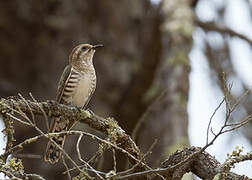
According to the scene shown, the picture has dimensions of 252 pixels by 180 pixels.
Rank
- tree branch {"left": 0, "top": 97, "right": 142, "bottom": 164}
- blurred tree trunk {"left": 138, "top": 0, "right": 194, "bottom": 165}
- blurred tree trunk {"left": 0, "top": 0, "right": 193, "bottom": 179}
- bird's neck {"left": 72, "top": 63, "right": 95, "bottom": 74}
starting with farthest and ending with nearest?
blurred tree trunk {"left": 0, "top": 0, "right": 193, "bottom": 179}, blurred tree trunk {"left": 138, "top": 0, "right": 194, "bottom": 165}, bird's neck {"left": 72, "top": 63, "right": 95, "bottom": 74}, tree branch {"left": 0, "top": 97, "right": 142, "bottom": 164}

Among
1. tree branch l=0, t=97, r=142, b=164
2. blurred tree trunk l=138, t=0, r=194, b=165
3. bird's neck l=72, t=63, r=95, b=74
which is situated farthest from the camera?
blurred tree trunk l=138, t=0, r=194, b=165

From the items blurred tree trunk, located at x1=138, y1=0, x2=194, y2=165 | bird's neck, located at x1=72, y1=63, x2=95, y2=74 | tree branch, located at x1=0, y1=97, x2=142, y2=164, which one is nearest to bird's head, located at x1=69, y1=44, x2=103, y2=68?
bird's neck, located at x1=72, y1=63, x2=95, y2=74

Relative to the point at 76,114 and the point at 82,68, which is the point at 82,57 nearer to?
the point at 82,68

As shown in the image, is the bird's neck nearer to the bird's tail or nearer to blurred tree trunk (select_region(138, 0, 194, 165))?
the bird's tail

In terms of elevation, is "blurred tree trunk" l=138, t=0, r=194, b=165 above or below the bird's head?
above

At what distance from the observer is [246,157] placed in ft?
11.6

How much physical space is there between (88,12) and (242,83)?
3561mm

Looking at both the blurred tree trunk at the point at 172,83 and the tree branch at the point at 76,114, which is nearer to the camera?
the tree branch at the point at 76,114

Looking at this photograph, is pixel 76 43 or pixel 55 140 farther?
pixel 76 43

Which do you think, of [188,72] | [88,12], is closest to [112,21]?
[88,12]

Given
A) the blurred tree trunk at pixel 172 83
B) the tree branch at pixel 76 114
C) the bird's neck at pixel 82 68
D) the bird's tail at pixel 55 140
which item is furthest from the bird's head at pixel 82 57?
the tree branch at pixel 76 114

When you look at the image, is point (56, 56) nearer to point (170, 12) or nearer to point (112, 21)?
point (112, 21)

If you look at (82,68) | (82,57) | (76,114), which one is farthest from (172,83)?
(76,114)

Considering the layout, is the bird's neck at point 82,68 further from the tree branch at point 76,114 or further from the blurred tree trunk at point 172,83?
the tree branch at point 76,114
